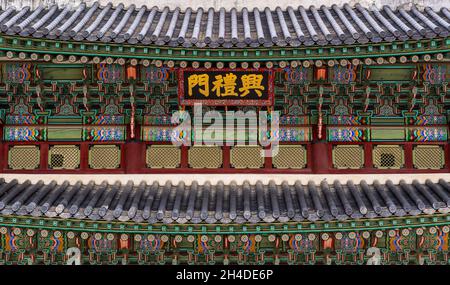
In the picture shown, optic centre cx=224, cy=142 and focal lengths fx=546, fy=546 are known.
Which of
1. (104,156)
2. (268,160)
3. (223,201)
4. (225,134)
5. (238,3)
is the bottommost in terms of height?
(223,201)

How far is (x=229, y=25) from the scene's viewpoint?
1088cm

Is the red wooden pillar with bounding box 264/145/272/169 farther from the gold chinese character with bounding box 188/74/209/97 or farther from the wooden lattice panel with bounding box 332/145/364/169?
the gold chinese character with bounding box 188/74/209/97

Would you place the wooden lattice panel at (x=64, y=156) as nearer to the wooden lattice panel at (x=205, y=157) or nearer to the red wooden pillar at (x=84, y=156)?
the red wooden pillar at (x=84, y=156)

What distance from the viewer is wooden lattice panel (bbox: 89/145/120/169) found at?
10609mm

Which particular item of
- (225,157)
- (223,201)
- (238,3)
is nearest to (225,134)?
(225,157)

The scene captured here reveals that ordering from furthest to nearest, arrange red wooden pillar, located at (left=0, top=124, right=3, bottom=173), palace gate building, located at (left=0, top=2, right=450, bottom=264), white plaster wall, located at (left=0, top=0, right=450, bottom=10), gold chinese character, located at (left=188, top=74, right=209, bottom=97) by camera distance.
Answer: white plaster wall, located at (left=0, top=0, right=450, bottom=10) < red wooden pillar, located at (left=0, top=124, right=3, bottom=173) < gold chinese character, located at (left=188, top=74, right=209, bottom=97) < palace gate building, located at (left=0, top=2, right=450, bottom=264)

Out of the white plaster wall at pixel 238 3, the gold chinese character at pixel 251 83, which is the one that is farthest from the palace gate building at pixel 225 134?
the white plaster wall at pixel 238 3

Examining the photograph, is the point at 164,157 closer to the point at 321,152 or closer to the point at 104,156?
the point at 104,156

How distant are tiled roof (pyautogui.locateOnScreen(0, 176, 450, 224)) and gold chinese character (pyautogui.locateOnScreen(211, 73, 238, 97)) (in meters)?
1.76

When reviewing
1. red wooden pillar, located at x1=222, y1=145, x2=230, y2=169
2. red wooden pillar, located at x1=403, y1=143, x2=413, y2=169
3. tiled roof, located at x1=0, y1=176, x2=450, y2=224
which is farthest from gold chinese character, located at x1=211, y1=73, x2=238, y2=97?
red wooden pillar, located at x1=403, y1=143, x2=413, y2=169

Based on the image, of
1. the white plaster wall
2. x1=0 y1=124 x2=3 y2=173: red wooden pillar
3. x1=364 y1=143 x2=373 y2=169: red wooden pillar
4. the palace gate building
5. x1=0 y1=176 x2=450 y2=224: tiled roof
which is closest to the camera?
x1=0 y1=176 x2=450 y2=224: tiled roof

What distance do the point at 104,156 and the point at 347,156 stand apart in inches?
186

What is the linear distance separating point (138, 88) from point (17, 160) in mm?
2866

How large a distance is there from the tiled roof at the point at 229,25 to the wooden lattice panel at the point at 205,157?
85.8 inches
